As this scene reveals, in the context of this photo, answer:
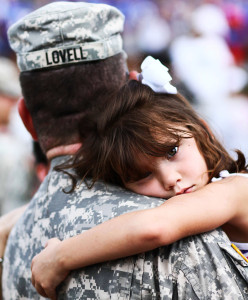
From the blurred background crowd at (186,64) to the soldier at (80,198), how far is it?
2.09 metres

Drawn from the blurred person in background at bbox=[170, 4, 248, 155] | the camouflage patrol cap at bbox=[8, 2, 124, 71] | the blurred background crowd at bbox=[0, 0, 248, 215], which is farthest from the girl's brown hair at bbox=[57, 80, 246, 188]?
the blurred person in background at bbox=[170, 4, 248, 155]

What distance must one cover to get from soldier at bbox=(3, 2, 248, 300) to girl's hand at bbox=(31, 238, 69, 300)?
Result: 0.04 metres

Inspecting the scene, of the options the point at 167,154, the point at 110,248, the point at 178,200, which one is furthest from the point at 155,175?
the point at 110,248

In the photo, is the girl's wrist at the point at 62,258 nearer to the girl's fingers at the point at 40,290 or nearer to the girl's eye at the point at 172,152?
the girl's fingers at the point at 40,290

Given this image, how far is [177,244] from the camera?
1.69 m

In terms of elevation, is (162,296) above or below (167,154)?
below

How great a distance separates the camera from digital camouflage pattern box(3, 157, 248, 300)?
5.39 feet

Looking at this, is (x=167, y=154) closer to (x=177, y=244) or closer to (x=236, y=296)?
(x=177, y=244)

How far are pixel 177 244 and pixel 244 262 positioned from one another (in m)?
0.22

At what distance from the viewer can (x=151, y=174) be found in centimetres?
199

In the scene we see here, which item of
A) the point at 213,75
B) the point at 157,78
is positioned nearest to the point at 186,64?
the point at 213,75

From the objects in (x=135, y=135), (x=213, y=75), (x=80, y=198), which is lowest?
(x=213, y=75)

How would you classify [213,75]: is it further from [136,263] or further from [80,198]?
[136,263]

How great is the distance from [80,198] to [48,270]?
10.5 inches
